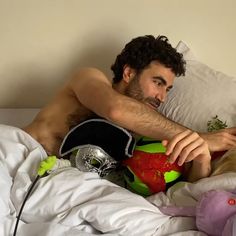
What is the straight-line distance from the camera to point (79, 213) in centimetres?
100

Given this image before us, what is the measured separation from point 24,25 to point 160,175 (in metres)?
0.99

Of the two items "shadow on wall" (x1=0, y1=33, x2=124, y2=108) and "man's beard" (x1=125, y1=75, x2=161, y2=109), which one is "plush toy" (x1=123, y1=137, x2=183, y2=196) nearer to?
"man's beard" (x1=125, y1=75, x2=161, y2=109)

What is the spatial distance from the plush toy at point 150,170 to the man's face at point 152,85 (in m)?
0.26

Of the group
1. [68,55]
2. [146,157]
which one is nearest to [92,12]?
[68,55]

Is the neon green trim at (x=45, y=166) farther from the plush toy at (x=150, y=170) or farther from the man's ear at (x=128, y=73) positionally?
the man's ear at (x=128, y=73)

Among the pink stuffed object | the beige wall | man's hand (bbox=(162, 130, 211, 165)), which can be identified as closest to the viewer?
the pink stuffed object

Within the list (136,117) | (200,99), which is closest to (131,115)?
(136,117)

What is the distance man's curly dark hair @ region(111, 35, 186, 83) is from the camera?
1.55 meters

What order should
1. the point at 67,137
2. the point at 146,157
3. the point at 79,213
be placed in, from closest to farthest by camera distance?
the point at 79,213 → the point at 146,157 → the point at 67,137

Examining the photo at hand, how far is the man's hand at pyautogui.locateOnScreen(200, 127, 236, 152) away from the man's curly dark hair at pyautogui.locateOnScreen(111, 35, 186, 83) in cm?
37

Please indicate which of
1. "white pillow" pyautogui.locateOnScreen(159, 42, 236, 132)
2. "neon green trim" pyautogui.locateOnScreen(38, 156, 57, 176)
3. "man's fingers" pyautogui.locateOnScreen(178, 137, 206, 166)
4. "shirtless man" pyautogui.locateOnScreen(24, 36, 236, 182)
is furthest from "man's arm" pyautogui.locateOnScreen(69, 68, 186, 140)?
"white pillow" pyautogui.locateOnScreen(159, 42, 236, 132)

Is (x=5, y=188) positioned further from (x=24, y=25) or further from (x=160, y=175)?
(x=24, y=25)

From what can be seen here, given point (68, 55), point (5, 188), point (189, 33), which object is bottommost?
point (5, 188)

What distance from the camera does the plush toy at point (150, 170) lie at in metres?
1.20
